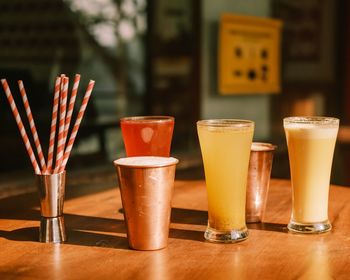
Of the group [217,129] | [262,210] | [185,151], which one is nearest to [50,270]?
[217,129]

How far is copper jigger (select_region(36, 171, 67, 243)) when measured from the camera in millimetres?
991

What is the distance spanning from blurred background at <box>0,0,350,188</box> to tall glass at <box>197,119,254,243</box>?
1.29 m

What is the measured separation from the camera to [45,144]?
3.20m

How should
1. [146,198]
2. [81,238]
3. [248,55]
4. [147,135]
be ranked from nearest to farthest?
[146,198]
[81,238]
[147,135]
[248,55]

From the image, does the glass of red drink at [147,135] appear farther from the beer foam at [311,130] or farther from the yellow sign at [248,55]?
the yellow sign at [248,55]

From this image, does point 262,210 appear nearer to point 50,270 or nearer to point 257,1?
point 50,270

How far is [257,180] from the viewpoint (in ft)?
3.65

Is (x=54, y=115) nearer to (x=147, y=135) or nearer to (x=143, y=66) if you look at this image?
(x=147, y=135)

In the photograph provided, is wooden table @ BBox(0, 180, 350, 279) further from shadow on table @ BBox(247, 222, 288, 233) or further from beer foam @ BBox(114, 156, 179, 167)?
beer foam @ BBox(114, 156, 179, 167)

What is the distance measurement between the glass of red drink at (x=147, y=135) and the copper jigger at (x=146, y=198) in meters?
0.18

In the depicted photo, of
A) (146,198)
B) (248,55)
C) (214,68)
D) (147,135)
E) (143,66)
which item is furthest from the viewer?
(248,55)

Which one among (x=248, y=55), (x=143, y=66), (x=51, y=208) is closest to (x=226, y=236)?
(x=51, y=208)

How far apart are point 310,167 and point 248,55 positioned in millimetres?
3183

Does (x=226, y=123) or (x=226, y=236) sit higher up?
(x=226, y=123)
